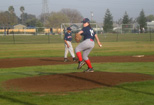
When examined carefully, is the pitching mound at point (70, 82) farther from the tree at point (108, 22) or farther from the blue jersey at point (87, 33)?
the tree at point (108, 22)

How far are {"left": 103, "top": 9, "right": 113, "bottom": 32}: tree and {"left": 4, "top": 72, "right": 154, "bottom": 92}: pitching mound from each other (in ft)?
153

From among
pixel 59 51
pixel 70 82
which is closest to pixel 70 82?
pixel 70 82

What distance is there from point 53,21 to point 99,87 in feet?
→ 247

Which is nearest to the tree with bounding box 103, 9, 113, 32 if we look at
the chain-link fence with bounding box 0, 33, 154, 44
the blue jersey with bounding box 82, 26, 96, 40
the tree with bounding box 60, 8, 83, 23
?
the chain-link fence with bounding box 0, 33, 154, 44

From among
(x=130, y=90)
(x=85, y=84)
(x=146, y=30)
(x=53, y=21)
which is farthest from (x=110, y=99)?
(x=53, y=21)

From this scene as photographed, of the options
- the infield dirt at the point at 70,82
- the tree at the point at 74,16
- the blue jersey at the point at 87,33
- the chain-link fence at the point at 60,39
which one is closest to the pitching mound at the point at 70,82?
the infield dirt at the point at 70,82

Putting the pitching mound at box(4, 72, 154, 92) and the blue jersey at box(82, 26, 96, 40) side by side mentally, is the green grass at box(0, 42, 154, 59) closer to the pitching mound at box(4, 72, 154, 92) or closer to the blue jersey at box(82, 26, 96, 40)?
the blue jersey at box(82, 26, 96, 40)

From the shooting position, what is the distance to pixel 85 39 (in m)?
10.8

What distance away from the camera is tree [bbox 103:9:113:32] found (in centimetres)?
5731

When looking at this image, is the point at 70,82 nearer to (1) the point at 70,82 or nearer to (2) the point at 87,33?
(1) the point at 70,82

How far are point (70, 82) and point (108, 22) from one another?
54011mm

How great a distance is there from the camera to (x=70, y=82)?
29.9 ft

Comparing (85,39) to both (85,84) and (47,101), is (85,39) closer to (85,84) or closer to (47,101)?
(85,84)

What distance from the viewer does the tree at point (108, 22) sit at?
2256 inches
